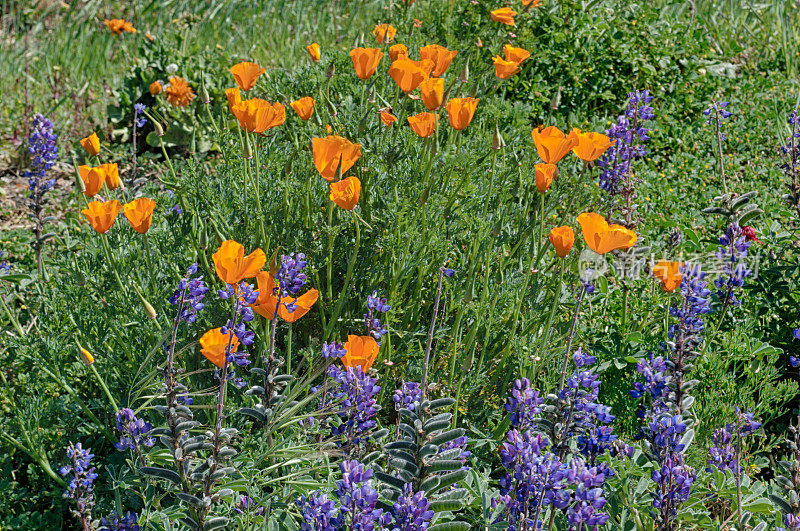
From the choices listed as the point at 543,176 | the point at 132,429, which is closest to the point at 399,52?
the point at 543,176

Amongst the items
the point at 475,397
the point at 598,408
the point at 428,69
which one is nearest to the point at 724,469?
the point at 598,408

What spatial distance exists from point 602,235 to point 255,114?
3.39ft

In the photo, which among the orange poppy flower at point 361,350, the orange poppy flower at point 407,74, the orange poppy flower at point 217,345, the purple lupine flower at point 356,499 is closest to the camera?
the purple lupine flower at point 356,499

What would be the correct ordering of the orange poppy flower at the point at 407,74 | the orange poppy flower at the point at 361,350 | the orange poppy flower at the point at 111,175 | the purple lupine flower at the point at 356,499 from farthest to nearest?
the orange poppy flower at the point at 407,74 < the orange poppy flower at the point at 111,175 < the orange poppy flower at the point at 361,350 < the purple lupine flower at the point at 356,499

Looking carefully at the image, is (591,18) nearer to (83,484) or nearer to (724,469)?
(724,469)

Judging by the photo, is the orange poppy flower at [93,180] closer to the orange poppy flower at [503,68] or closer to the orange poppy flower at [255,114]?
the orange poppy flower at [255,114]

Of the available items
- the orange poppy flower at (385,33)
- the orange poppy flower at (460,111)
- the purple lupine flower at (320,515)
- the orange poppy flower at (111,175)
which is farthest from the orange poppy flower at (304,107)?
the purple lupine flower at (320,515)

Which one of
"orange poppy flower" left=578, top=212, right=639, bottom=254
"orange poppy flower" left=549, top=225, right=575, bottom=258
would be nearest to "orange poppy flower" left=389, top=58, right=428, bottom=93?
"orange poppy flower" left=549, top=225, right=575, bottom=258

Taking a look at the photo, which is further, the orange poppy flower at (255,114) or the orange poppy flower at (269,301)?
the orange poppy flower at (255,114)

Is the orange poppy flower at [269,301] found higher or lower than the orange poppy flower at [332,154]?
lower

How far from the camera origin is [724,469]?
5.84 feet

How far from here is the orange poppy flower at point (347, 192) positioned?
1903 mm

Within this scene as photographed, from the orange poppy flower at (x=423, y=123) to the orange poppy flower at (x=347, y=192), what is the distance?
340 millimetres

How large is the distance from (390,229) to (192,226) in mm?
631
